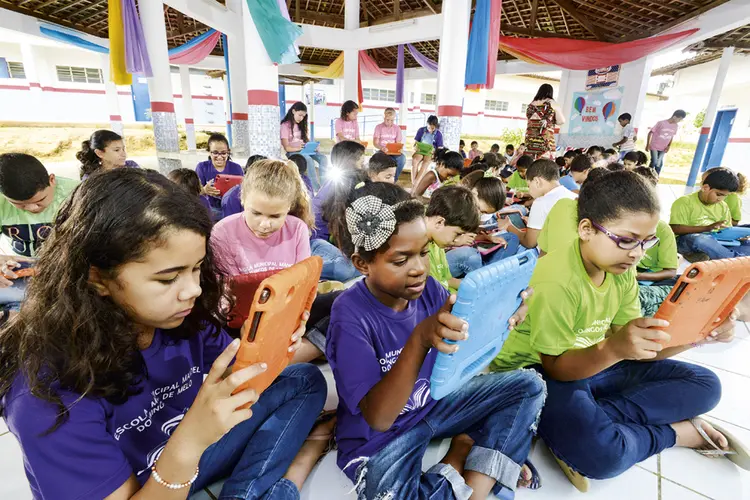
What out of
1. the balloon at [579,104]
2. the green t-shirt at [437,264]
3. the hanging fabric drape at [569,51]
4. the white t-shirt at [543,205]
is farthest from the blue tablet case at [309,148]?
the balloon at [579,104]

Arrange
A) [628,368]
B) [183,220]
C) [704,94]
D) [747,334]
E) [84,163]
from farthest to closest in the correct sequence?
1. [704,94]
2. [84,163]
3. [747,334]
4. [628,368]
5. [183,220]

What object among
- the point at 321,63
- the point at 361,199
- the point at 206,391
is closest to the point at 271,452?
the point at 206,391

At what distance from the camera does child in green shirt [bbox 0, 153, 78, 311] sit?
5.38 feet

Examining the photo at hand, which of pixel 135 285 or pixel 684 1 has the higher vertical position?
pixel 684 1

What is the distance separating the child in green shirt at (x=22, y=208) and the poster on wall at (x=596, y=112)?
394 inches

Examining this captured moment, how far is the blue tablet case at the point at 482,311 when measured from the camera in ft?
2.41

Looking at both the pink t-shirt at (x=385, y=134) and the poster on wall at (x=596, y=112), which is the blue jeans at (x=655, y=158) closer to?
the poster on wall at (x=596, y=112)

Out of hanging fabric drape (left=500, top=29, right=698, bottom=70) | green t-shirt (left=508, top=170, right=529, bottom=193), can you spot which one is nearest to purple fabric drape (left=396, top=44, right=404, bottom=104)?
hanging fabric drape (left=500, top=29, right=698, bottom=70)

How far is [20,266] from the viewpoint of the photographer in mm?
1721

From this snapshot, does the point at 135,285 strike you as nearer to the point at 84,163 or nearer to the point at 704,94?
the point at 84,163

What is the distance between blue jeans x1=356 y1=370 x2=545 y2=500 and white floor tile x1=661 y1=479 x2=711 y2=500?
0.46m

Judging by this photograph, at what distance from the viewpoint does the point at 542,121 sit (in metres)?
4.76

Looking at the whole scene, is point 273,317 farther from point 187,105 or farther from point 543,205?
point 187,105

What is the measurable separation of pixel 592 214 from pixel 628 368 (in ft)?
2.07
